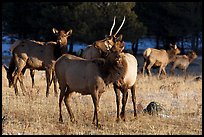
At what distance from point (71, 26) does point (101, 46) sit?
18554 millimetres

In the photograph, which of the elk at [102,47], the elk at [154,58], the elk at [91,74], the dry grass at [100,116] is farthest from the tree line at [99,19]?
the elk at [91,74]

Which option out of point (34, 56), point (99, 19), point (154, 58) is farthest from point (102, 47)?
point (99, 19)

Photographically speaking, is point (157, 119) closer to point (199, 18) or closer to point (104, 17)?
point (104, 17)

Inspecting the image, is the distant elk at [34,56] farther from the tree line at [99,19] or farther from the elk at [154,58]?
the tree line at [99,19]

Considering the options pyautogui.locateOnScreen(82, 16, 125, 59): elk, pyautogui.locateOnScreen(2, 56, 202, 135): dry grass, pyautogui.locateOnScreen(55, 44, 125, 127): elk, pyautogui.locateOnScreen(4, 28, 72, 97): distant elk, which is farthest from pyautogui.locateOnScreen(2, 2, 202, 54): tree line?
pyautogui.locateOnScreen(55, 44, 125, 127): elk

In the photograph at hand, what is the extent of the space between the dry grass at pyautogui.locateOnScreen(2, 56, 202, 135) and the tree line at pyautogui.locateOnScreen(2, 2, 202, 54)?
1460 centimetres

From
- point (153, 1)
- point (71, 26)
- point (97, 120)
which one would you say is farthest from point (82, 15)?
point (97, 120)

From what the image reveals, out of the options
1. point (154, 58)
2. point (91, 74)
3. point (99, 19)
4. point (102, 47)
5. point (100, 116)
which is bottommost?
point (100, 116)

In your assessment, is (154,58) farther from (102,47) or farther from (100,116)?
(100,116)

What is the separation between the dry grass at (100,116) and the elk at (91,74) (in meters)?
0.39

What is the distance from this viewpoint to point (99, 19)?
28.1 meters

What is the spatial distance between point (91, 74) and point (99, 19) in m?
19.5

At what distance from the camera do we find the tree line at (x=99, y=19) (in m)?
28.1

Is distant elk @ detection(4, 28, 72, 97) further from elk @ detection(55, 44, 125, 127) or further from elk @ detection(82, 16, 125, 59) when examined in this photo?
elk @ detection(55, 44, 125, 127)
